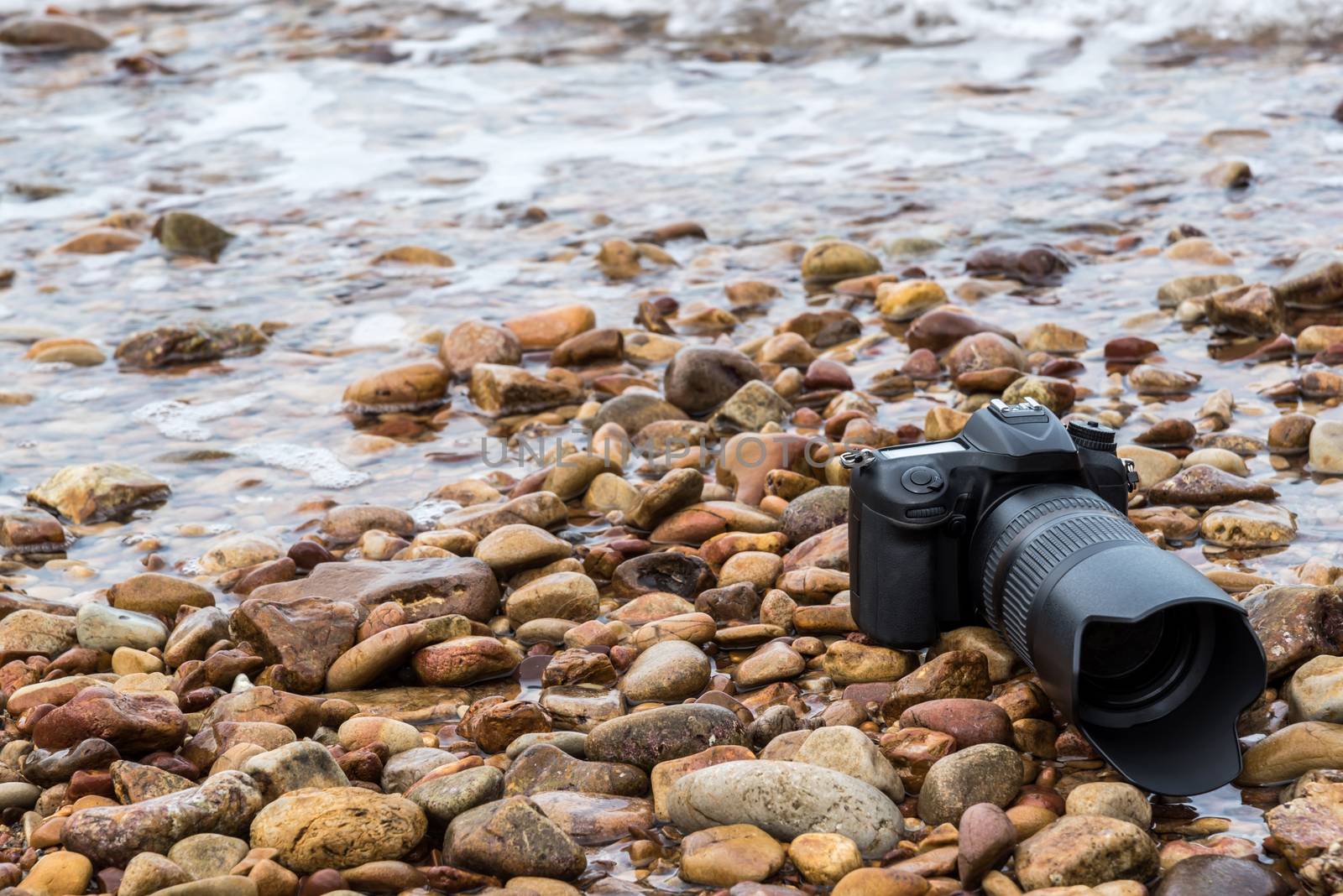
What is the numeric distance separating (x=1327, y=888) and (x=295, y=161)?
24.7ft

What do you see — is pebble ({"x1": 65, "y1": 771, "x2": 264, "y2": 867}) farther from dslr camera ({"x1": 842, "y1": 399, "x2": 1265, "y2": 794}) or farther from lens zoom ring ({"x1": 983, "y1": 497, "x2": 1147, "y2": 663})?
lens zoom ring ({"x1": 983, "y1": 497, "x2": 1147, "y2": 663})

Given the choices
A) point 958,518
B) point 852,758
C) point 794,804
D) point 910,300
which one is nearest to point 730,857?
point 794,804

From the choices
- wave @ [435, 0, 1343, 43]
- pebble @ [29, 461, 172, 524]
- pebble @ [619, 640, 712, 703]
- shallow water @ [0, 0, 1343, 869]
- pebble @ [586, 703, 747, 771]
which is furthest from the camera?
wave @ [435, 0, 1343, 43]

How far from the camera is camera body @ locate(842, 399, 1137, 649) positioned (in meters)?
2.74

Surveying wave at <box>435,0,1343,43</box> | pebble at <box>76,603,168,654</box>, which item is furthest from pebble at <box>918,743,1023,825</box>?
wave at <box>435,0,1343,43</box>

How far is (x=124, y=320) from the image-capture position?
5.84 meters

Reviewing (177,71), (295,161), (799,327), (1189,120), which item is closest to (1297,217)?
(1189,120)

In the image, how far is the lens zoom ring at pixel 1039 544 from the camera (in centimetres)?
247

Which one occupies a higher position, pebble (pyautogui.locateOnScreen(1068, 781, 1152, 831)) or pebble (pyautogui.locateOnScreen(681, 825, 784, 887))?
pebble (pyautogui.locateOnScreen(1068, 781, 1152, 831))

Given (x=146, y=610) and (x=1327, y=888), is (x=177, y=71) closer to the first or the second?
(x=146, y=610)

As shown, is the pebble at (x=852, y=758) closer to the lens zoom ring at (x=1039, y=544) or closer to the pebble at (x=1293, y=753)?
the lens zoom ring at (x=1039, y=544)

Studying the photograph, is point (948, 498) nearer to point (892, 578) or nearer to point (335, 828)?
point (892, 578)

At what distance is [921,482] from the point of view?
Answer: 274cm

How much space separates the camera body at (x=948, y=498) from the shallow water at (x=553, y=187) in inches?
27.4
